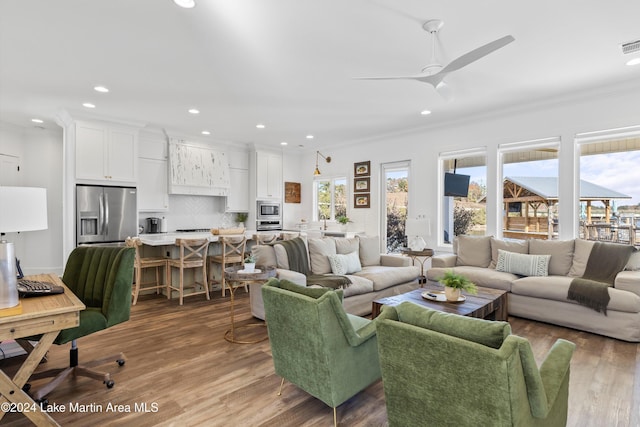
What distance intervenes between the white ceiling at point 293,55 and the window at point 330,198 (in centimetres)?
267

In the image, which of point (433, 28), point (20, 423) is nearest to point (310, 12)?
point (433, 28)

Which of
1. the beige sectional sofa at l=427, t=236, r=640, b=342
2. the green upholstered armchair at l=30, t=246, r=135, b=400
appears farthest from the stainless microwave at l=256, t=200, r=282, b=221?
the green upholstered armchair at l=30, t=246, r=135, b=400

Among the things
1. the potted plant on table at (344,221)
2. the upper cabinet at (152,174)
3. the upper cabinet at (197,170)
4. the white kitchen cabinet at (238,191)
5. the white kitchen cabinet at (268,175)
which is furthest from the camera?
the white kitchen cabinet at (268,175)

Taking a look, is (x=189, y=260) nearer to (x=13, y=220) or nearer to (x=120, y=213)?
(x=120, y=213)

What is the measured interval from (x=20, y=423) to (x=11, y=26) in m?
2.97

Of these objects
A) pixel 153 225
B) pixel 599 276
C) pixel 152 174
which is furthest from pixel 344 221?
pixel 599 276

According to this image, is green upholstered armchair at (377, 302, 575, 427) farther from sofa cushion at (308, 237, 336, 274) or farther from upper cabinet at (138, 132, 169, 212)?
upper cabinet at (138, 132, 169, 212)

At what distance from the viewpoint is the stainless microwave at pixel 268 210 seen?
759cm

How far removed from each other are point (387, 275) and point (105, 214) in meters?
4.55

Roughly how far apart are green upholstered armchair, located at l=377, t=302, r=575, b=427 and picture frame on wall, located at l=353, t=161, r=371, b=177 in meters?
5.50

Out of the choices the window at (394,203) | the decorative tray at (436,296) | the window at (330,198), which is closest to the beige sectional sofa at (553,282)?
the decorative tray at (436,296)

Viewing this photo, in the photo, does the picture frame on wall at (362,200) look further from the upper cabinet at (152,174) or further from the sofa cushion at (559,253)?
the upper cabinet at (152,174)

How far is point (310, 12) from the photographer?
2.53 meters

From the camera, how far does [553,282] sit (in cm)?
379
